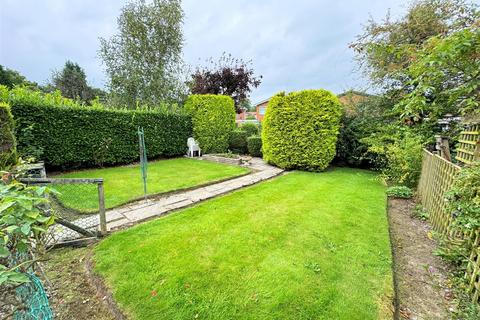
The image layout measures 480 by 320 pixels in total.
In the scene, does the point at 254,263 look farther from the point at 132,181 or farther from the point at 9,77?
the point at 9,77

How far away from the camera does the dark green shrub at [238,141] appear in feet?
36.3

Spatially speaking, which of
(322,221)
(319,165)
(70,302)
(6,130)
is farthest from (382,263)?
(6,130)

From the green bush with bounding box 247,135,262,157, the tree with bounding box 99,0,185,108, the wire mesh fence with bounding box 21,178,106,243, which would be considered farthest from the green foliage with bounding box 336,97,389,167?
the tree with bounding box 99,0,185,108

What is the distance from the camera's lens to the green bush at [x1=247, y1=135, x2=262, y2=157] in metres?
10.4

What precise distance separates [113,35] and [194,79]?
5.21m

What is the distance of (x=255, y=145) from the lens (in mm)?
10477

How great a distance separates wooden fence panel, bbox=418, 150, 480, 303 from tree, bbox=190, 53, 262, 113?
1372cm

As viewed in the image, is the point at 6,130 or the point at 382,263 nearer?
the point at 382,263

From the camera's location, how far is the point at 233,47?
1536cm

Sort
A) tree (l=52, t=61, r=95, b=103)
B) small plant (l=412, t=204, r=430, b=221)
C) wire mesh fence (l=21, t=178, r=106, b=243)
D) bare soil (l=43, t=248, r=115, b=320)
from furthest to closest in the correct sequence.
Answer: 1. tree (l=52, t=61, r=95, b=103)
2. small plant (l=412, t=204, r=430, b=221)
3. wire mesh fence (l=21, t=178, r=106, b=243)
4. bare soil (l=43, t=248, r=115, b=320)

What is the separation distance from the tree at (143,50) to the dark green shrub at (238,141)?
17.0 feet

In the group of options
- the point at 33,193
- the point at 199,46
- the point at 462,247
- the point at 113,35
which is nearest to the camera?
the point at 33,193

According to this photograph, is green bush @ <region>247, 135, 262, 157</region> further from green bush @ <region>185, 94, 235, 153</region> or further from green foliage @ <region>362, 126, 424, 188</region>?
green foliage @ <region>362, 126, 424, 188</region>

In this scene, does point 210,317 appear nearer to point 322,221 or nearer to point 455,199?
point 322,221
